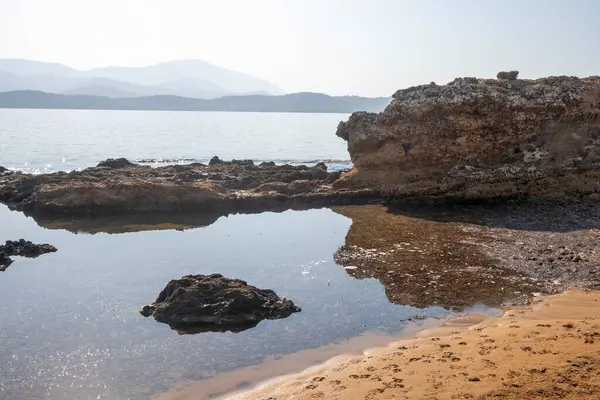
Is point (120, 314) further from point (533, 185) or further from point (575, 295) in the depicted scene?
point (533, 185)

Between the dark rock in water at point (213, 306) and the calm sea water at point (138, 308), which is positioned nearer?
the calm sea water at point (138, 308)

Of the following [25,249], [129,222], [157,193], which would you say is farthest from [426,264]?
Answer: [157,193]

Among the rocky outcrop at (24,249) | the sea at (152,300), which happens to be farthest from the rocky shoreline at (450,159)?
the rocky outcrop at (24,249)

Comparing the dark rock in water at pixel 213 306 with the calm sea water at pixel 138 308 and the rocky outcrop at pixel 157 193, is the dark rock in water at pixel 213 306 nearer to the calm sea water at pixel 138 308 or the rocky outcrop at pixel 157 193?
the calm sea water at pixel 138 308

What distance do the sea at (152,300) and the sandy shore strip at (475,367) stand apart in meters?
0.97

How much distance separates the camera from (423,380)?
265 inches

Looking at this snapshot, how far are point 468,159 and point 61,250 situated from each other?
53.5ft

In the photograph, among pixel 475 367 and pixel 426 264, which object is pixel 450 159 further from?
pixel 475 367

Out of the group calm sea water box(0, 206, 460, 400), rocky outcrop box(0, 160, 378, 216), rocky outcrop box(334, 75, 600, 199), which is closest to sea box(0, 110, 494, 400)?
calm sea water box(0, 206, 460, 400)

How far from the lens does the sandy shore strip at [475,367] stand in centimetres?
609

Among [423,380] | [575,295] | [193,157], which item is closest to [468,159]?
[575,295]

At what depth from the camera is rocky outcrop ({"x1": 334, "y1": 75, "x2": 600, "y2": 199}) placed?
2200cm

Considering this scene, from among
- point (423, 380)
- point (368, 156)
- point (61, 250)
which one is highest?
point (368, 156)

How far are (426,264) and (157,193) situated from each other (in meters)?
13.0
